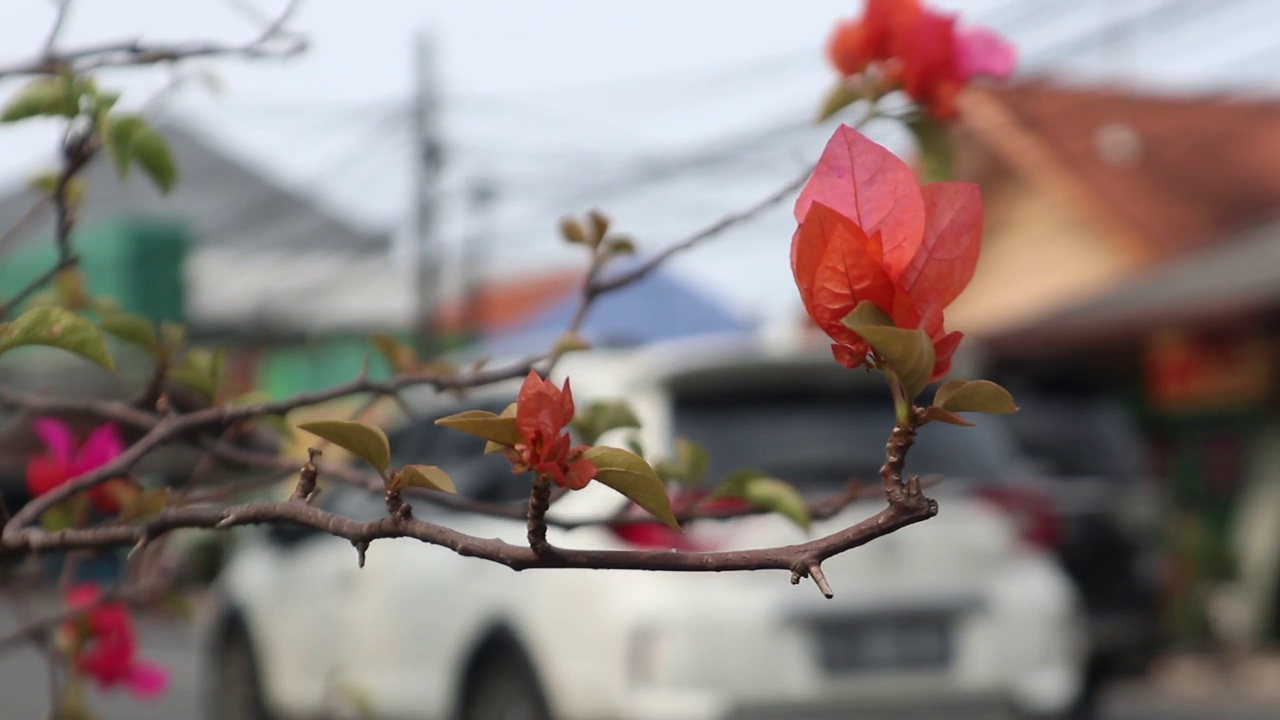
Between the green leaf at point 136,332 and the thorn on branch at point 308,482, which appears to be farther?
the green leaf at point 136,332

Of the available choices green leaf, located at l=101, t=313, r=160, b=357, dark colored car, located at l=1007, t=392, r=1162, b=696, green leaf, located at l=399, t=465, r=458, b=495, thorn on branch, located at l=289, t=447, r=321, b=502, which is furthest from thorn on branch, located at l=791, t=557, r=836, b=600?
dark colored car, located at l=1007, t=392, r=1162, b=696

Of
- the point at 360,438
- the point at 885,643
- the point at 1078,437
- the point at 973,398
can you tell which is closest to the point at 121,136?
the point at 360,438

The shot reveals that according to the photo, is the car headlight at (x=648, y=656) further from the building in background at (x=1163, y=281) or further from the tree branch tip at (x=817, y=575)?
the building in background at (x=1163, y=281)

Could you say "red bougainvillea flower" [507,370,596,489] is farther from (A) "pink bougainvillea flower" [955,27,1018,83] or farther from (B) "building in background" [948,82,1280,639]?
(B) "building in background" [948,82,1280,639]

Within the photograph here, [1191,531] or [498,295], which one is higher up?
[1191,531]

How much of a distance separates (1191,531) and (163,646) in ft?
27.2

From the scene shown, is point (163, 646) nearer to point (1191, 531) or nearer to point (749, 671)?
point (1191, 531)

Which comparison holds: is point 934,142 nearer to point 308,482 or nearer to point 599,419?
point 599,419

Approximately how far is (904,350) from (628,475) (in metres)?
0.22

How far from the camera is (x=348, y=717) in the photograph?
582cm

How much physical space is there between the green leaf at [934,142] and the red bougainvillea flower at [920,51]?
2cm

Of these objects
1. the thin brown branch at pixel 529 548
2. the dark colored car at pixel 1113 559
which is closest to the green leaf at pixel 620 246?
the thin brown branch at pixel 529 548

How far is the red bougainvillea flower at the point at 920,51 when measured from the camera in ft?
6.03

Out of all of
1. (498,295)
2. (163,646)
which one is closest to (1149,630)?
(163,646)
